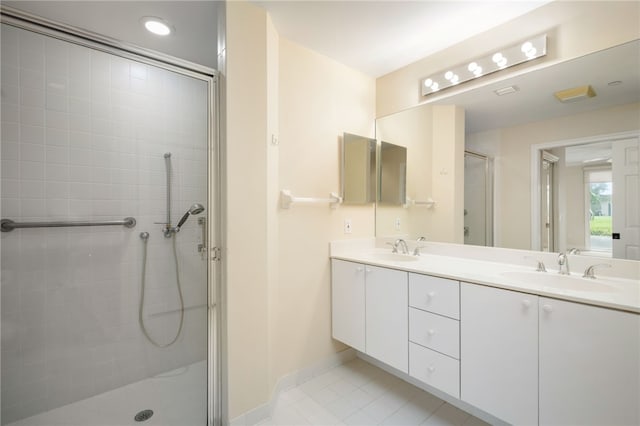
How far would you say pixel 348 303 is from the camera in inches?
78.9

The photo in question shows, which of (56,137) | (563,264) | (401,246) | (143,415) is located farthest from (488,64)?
(143,415)

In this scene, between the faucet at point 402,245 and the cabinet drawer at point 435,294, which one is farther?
the faucet at point 402,245

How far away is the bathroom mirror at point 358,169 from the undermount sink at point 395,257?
450mm

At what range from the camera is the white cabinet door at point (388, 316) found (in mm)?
1649

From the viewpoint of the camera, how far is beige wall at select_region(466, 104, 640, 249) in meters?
1.54

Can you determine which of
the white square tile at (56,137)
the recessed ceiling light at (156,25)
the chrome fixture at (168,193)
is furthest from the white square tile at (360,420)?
the recessed ceiling light at (156,25)

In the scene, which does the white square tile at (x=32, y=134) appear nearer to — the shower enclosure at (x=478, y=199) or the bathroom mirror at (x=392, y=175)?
the bathroom mirror at (x=392, y=175)

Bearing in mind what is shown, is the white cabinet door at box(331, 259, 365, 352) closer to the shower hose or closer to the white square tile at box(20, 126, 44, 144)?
the shower hose

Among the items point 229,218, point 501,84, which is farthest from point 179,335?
point 501,84

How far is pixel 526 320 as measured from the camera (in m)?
1.20

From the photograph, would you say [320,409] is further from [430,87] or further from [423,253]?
[430,87]

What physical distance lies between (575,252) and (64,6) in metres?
3.10

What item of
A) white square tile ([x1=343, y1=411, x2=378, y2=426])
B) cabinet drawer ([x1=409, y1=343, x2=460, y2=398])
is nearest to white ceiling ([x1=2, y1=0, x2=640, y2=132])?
cabinet drawer ([x1=409, y1=343, x2=460, y2=398])

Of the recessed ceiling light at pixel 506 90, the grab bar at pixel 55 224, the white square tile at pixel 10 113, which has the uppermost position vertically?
the recessed ceiling light at pixel 506 90
